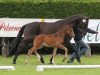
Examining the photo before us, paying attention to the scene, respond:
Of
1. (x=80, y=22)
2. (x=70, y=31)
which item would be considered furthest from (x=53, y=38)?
(x=80, y=22)

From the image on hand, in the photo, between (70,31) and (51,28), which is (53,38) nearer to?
(70,31)

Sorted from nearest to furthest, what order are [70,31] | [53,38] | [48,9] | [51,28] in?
[53,38], [70,31], [51,28], [48,9]

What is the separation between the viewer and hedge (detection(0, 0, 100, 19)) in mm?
25484

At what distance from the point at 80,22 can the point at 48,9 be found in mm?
6075

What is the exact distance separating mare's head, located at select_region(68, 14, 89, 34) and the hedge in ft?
19.1

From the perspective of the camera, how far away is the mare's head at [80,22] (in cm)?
1992

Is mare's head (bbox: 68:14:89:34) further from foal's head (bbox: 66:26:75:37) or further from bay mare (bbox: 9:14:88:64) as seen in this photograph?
foal's head (bbox: 66:26:75:37)

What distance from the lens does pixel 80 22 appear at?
20.0 metres

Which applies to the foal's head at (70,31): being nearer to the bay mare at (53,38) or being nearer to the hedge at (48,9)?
the bay mare at (53,38)

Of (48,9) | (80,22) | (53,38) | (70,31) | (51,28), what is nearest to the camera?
(53,38)

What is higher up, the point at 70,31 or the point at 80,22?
the point at 80,22

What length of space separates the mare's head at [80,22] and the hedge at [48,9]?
19.1 ft

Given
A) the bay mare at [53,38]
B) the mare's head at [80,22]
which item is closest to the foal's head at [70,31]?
the bay mare at [53,38]

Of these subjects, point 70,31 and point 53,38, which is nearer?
point 53,38
